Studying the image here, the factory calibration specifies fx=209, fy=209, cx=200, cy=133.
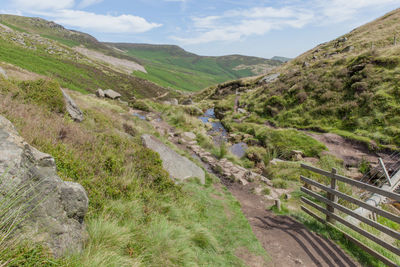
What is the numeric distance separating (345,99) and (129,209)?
83.4 ft

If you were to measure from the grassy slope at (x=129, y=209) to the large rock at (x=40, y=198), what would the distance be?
278mm

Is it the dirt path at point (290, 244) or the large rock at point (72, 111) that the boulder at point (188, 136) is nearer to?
the large rock at point (72, 111)

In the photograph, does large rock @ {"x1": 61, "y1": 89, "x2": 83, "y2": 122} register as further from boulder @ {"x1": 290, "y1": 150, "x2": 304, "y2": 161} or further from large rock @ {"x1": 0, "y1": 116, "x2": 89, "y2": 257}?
boulder @ {"x1": 290, "y1": 150, "x2": 304, "y2": 161}

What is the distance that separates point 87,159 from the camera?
5.93 m

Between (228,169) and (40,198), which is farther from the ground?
(40,198)

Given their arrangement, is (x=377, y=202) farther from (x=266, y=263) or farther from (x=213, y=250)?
(x=213, y=250)

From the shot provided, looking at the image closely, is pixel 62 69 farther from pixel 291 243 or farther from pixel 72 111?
pixel 291 243

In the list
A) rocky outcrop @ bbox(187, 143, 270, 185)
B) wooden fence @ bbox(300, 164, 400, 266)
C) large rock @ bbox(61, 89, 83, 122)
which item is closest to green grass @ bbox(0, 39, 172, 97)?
large rock @ bbox(61, 89, 83, 122)

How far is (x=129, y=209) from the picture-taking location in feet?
16.4

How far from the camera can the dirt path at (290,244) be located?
5711mm

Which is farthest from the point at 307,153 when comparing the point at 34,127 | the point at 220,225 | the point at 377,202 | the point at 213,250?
the point at 34,127

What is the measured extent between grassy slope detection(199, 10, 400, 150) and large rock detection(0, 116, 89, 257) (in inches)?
804

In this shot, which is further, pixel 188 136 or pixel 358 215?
pixel 188 136

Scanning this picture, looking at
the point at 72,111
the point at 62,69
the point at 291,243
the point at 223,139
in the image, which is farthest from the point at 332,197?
the point at 62,69
